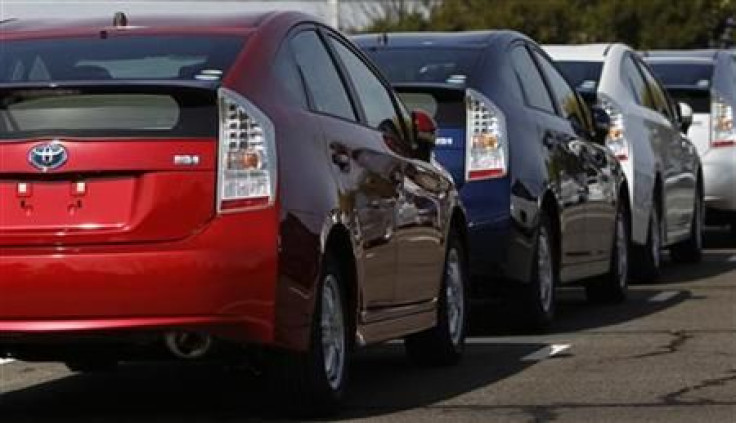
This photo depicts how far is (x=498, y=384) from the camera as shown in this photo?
30.8 feet

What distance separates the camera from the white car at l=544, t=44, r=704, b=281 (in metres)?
14.6

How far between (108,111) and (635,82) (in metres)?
8.25

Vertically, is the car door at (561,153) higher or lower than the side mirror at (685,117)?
higher

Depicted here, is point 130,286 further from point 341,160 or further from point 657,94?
point 657,94

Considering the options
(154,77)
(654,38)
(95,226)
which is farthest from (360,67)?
(654,38)

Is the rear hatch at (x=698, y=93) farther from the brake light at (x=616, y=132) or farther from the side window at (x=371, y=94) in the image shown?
the side window at (x=371, y=94)

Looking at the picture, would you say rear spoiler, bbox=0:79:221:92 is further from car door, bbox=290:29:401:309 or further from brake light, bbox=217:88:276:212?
car door, bbox=290:29:401:309

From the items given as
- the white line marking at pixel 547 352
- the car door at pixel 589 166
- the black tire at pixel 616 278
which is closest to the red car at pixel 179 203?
the white line marking at pixel 547 352

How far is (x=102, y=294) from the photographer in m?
7.48

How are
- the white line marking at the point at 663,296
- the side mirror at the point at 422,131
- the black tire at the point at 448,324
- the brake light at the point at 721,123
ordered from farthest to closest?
the brake light at the point at 721,123, the white line marking at the point at 663,296, the black tire at the point at 448,324, the side mirror at the point at 422,131

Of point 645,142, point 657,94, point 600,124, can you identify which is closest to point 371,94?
point 600,124

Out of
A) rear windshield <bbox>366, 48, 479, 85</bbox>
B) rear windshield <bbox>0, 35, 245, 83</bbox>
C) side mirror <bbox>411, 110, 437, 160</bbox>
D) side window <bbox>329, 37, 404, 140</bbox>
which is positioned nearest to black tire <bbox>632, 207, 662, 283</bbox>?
rear windshield <bbox>366, 48, 479, 85</bbox>

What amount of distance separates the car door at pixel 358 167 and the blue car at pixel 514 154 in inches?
69.4

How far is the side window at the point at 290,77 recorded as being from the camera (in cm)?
820
